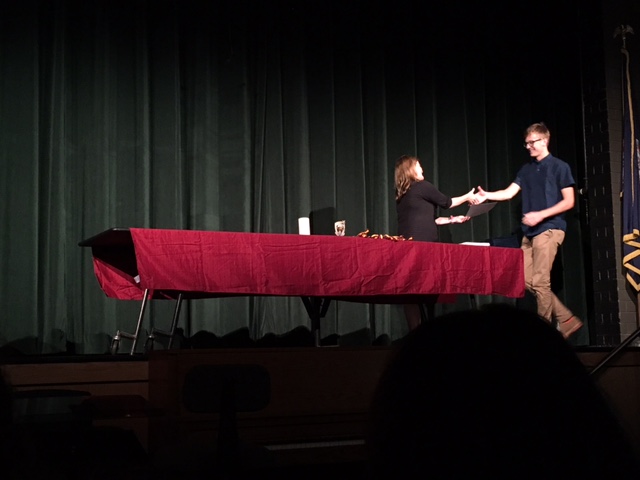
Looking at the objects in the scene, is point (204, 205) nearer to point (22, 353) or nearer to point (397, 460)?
point (22, 353)

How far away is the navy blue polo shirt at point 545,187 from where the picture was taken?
5.27 meters

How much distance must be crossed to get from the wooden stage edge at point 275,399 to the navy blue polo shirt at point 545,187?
2590mm

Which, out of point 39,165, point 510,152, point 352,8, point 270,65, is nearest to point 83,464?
point 39,165

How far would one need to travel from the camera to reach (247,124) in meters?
5.68

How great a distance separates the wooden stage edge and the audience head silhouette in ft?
5.85

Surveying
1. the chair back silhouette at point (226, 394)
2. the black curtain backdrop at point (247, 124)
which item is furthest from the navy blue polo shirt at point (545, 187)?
the chair back silhouette at point (226, 394)

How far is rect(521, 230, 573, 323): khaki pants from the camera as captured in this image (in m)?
5.11

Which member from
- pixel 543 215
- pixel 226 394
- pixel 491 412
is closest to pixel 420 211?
pixel 543 215

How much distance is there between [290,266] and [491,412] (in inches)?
114

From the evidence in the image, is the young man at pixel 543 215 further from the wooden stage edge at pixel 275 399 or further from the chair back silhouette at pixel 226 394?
the chair back silhouette at pixel 226 394

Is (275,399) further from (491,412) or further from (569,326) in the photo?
(569,326)

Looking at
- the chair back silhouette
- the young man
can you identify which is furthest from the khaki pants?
the chair back silhouette

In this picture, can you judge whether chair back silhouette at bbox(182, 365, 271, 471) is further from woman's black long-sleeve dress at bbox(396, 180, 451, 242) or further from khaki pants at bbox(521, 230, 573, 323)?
khaki pants at bbox(521, 230, 573, 323)

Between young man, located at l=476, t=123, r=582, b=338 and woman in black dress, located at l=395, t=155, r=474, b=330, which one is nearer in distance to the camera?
woman in black dress, located at l=395, t=155, r=474, b=330
